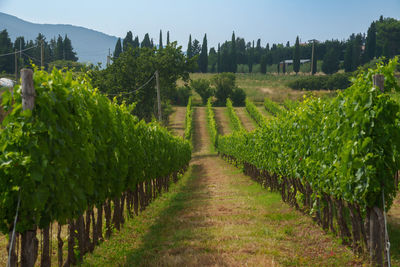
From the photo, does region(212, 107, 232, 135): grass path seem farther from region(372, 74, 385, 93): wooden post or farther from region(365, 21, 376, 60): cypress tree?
region(372, 74, 385, 93): wooden post

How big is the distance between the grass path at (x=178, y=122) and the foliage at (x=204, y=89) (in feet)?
45.6

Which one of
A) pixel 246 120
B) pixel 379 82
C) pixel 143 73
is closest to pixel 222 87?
pixel 246 120

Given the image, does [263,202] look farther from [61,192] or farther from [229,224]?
[61,192]

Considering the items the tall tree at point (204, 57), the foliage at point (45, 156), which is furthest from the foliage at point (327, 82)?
the foliage at point (45, 156)

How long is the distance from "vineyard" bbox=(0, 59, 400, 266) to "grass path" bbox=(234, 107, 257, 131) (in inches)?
1878

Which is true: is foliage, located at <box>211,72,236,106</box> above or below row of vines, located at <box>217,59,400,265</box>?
above

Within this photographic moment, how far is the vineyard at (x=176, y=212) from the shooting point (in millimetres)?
4629

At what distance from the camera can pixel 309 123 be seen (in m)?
8.83

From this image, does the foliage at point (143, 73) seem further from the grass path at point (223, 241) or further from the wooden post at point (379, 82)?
the wooden post at point (379, 82)

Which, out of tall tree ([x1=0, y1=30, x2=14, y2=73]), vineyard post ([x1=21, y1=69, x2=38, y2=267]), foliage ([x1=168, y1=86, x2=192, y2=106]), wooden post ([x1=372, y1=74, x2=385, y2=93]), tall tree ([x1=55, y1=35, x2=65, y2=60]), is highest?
tall tree ([x1=55, y1=35, x2=65, y2=60])

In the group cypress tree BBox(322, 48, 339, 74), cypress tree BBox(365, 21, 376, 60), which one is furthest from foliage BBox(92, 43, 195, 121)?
cypress tree BBox(322, 48, 339, 74)

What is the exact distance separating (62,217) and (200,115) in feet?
223

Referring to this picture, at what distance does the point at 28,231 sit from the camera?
478 centimetres

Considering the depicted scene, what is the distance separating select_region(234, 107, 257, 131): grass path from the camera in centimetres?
5945
